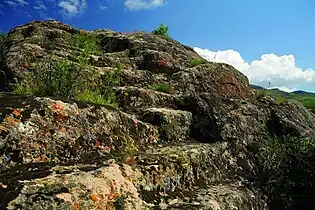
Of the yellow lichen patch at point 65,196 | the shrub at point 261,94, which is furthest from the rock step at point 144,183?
the shrub at point 261,94

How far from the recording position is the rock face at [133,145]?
210 inches

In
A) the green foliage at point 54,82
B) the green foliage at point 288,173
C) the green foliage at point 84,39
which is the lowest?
the green foliage at point 288,173

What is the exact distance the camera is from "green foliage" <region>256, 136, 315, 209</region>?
9.37 m

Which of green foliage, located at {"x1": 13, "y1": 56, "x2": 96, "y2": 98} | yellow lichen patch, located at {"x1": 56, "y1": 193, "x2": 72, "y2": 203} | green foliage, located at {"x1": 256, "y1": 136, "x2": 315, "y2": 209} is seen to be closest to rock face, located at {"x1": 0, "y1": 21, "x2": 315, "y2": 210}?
yellow lichen patch, located at {"x1": 56, "y1": 193, "x2": 72, "y2": 203}

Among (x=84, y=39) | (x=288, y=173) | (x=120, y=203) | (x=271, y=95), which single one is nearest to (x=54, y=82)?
(x=120, y=203)

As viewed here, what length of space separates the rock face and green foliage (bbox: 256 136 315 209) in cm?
44

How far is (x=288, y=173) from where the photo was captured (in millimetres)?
10109

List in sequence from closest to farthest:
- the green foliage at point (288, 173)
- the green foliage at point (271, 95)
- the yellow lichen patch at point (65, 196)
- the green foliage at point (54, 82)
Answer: the yellow lichen patch at point (65, 196)
the green foliage at point (54, 82)
the green foliage at point (288, 173)
the green foliage at point (271, 95)

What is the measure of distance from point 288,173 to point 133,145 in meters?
5.03

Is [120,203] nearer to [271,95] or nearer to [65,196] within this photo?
[65,196]

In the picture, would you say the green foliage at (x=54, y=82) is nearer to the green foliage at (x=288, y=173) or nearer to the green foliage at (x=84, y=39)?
the green foliage at (x=288, y=173)

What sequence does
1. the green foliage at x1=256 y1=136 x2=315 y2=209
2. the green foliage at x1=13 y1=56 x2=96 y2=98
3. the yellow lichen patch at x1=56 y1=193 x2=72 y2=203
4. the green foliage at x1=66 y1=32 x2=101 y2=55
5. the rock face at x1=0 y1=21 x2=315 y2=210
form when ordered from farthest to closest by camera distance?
1. the green foliage at x1=66 y1=32 x2=101 y2=55
2. the green foliage at x1=256 y1=136 x2=315 y2=209
3. the green foliage at x1=13 y1=56 x2=96 y2=98
4. the rock face at x1=0 y1=21 x2=315 y2=210
5. the yellow lichen patch at x1=56 y1=193 x2=72 y2=203

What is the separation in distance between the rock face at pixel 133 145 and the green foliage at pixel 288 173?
1.44 ft

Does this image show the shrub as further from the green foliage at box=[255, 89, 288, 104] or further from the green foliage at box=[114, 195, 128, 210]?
the green foliage at box=[114, 195, 128, 210]
